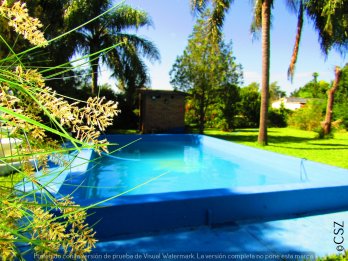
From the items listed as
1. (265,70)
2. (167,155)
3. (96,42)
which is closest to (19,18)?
(167,155)

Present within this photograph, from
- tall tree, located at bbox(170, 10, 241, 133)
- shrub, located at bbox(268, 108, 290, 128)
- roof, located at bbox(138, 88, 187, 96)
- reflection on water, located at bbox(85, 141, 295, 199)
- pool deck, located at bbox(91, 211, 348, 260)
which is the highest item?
tall tree, located at bbox(170, 10, 241, 133)

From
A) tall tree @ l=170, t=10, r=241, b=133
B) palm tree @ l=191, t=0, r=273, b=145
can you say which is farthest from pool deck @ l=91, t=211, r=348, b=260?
tall tree @ l=170, t=10, r=241, b=133

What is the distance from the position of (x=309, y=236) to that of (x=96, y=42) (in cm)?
1634

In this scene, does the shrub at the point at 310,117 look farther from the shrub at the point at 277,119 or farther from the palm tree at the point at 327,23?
the palm tree at the point at 327,23

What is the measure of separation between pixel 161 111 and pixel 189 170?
35.3 ft

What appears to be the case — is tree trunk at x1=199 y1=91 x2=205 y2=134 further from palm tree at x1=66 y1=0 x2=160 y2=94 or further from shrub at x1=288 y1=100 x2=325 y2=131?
shrub at x1=288 y1=100 x2=325 y2=131

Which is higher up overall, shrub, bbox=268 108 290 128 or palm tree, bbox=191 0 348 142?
palm tree, bbox=191 0 348 142

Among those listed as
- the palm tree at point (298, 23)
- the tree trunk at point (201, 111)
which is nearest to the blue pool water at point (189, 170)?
the palm tree at point (298, 23)

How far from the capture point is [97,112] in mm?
657

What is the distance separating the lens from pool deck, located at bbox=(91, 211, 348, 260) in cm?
316

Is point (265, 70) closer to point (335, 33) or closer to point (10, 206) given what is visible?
point (335, 33)

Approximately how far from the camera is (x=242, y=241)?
A: 11.2 feet

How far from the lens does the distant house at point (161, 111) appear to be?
19.1 m

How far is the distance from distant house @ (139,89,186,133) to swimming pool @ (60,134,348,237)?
4716mm
